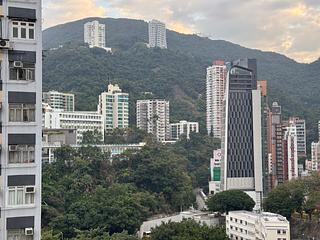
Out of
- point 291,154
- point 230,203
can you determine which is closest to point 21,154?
point 230,203

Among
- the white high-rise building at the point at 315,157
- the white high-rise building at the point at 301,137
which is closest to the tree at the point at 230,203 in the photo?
the white high-rise building at the point at 315,157

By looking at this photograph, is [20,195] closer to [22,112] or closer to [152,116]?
[22,112]

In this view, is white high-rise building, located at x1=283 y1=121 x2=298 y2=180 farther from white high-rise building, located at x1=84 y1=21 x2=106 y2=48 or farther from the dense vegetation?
white high-rise building, located at x1=84 y1=21 x2=106 y2=48

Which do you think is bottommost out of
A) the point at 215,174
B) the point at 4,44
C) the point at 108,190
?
the point at 215,174

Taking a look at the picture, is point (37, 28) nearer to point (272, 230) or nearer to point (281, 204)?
point (272, 230)

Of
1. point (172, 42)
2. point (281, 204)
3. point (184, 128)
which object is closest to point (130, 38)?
point (172, 42)

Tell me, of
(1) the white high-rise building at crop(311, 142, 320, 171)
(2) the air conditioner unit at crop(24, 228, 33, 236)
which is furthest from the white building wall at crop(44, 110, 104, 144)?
(2) the air conditioner unit at crop(24, 228, 33, 236)
